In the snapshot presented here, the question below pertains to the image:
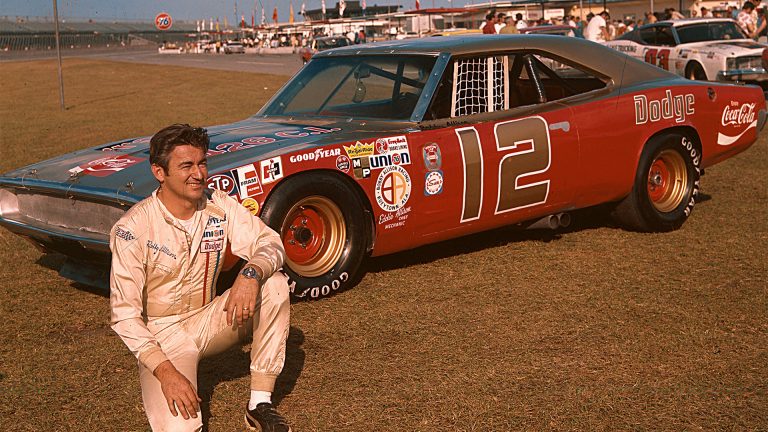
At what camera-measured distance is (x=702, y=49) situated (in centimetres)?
1783

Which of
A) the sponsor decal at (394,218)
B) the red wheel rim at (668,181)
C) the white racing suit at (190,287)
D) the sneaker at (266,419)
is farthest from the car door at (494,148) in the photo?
the sneaker at (266,419)

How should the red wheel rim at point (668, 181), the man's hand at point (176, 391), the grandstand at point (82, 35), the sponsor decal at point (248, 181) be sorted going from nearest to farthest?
the man's hand at point (176, 391), the sponsor decal at point (248, 181), the red wheel rim at point (668, 181), the grandstand at point (82, 35)

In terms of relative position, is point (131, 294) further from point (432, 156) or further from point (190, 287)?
point (432, 156)

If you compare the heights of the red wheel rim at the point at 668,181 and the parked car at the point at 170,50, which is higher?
the parked car at the point at 170,50

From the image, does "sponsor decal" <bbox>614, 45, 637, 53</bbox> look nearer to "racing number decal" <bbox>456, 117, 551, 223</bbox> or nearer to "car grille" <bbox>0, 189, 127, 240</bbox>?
"racing number decal" <bbox>456, 117, 551, 223</bbox>

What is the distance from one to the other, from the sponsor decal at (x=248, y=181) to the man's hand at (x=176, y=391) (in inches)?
77.3

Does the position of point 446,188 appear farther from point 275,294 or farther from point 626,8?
point 626,8

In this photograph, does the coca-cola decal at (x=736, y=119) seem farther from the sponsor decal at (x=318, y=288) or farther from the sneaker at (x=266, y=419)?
the sneaker at (x=266, y=419)

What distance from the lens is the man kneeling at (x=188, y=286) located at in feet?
11.6

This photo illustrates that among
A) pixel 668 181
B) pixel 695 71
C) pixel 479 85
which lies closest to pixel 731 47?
pixel 695 71

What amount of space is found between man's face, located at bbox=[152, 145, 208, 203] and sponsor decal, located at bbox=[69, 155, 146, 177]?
2000mm

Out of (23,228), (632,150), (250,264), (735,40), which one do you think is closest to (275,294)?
(250,264)

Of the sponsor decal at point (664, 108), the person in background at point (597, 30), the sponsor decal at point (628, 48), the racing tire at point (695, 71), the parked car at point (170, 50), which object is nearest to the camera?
the sponsor decal at point (664, 108)

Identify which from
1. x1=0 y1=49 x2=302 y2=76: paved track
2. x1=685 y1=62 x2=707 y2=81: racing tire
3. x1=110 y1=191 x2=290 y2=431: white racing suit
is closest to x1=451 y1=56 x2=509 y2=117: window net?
x1=110 y1=191 x2=290 y2=431: white racing suit
